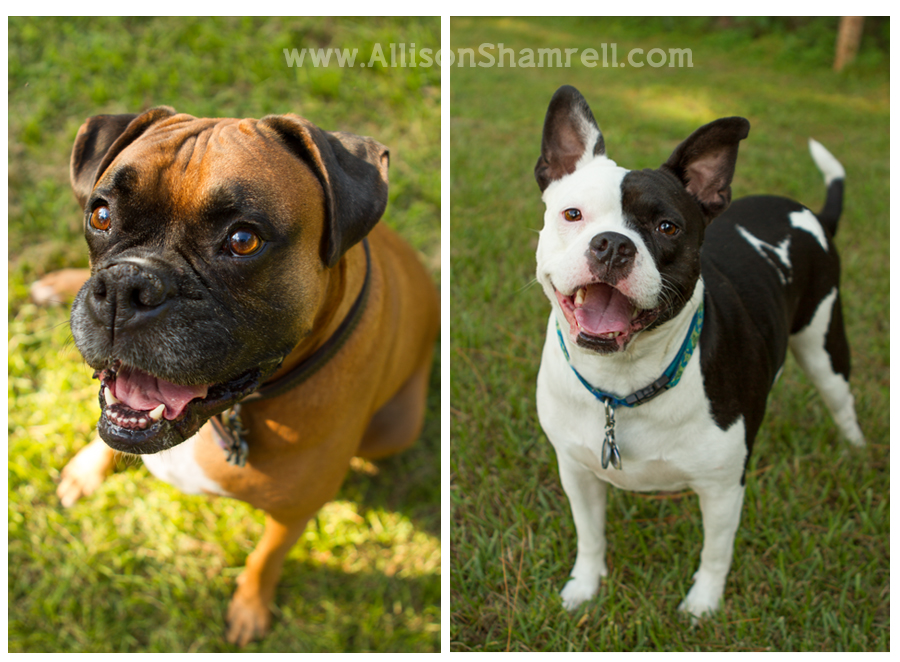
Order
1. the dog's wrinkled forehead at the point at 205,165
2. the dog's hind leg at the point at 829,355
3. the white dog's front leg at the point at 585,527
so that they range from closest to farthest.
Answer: the dog's wrinkled forehead at the point at 205,165, the white dog's front leg at the point at 585,527, the dog's hind leg at the point at 829,355

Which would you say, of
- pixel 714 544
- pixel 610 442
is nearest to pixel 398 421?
pixel 610 442

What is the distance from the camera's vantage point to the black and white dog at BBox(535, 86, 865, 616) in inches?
66.8

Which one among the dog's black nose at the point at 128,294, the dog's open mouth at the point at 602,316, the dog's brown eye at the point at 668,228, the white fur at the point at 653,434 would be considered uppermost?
the dog's brown eye at the point at 668,228

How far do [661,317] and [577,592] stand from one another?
1.28 m

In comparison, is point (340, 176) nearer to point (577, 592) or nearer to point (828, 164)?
point (577, 592)

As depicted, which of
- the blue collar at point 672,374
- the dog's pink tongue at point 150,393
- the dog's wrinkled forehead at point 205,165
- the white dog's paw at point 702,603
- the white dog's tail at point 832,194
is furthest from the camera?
the white dog's tail at point 832,194

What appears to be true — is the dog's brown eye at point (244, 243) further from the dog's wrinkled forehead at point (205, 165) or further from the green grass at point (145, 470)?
the green grass at point (145, 470)

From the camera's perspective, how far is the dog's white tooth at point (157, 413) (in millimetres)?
1730

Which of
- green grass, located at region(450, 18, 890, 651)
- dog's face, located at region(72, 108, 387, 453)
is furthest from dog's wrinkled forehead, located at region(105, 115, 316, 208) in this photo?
green grass, located at region(450, 18, 890, 651)

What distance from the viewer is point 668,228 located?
5.65ft

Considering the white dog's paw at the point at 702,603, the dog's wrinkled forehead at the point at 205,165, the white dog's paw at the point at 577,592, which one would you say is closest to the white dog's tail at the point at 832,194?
the white dog's paw at the point at 702,603

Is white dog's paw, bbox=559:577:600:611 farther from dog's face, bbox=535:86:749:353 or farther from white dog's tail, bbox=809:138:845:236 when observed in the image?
white dog's tail, bbox=809:138:845:236

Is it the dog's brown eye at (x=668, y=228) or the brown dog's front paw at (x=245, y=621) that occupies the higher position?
the dog's brown eye at (x=668, y=228)
